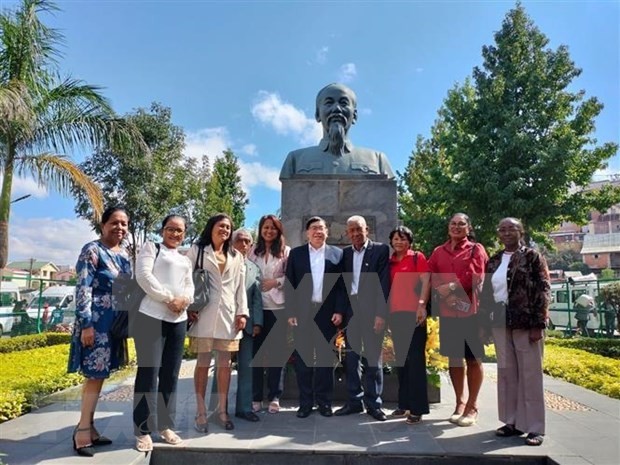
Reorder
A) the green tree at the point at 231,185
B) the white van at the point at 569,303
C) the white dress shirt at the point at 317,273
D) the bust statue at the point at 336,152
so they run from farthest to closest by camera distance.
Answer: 1. the green tree at the point at 231,185
2. the white van at the point at 569,303
3. the bust statue at the point at 336,152
4. the white dress shirt at the point at 317,273

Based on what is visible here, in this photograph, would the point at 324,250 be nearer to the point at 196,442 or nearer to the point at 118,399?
the point at 196,442

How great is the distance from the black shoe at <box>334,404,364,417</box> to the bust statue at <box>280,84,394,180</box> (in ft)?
9.65

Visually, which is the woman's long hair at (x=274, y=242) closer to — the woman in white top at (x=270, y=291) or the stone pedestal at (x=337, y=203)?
the woman in white top at (x=270, y=291)

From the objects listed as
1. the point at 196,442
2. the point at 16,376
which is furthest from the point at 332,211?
the point at 16,376

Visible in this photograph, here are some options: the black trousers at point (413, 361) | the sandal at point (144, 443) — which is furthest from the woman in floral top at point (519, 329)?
the sandal at point (144, 443)

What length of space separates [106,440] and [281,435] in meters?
1.37

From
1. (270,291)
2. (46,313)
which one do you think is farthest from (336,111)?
(46,313)

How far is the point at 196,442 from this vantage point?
3.68 meters

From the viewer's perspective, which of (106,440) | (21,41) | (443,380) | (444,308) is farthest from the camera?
(21,41)

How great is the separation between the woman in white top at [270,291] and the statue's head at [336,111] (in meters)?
2.09

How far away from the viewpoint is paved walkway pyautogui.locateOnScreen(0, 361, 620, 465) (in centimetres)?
349

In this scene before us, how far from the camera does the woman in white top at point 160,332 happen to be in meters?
3.61

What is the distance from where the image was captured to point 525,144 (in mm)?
12688

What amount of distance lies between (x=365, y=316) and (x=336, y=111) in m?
3.03
